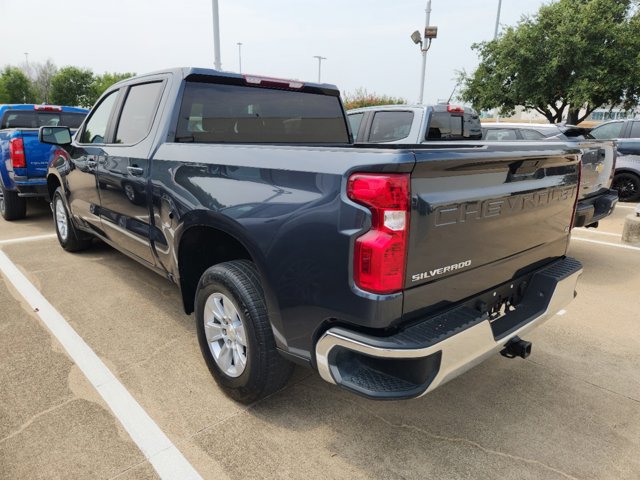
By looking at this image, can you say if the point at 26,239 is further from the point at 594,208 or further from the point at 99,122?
the point at 594,208

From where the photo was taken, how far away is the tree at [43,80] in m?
58.1

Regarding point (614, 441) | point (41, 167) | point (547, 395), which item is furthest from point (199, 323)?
point (41, 167)

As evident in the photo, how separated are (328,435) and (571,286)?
167cm

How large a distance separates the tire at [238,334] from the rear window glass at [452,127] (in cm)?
444

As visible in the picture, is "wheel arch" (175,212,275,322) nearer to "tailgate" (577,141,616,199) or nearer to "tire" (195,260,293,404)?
"tire" (195,260,293,404)

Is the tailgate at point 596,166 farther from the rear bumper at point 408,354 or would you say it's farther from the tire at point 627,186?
the tire at point 627,186

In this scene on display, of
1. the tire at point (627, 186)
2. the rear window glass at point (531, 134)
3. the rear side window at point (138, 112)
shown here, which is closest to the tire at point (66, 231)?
the rear side window at point (138, 112)

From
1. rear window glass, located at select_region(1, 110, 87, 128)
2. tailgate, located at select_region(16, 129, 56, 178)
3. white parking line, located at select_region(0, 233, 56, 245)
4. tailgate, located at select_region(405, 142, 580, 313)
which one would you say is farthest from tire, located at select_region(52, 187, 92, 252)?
tailgate, located at select_region(405, 142, 580, 313)

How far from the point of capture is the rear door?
3.23 metres

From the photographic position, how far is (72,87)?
5206 cm

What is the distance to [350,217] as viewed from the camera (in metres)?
1.78

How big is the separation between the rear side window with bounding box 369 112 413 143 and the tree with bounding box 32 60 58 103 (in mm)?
60142

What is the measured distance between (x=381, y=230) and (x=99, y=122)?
11.7 feet

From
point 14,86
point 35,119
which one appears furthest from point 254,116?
point 14,86
